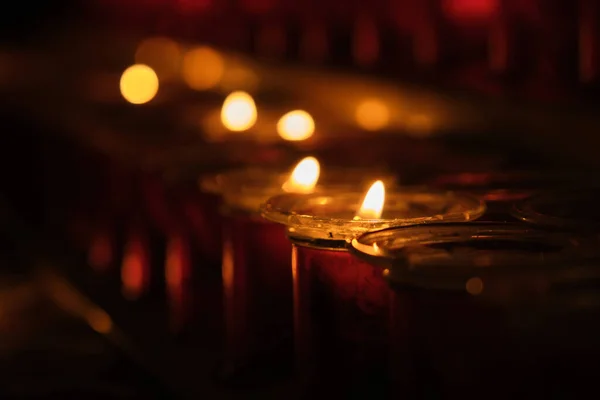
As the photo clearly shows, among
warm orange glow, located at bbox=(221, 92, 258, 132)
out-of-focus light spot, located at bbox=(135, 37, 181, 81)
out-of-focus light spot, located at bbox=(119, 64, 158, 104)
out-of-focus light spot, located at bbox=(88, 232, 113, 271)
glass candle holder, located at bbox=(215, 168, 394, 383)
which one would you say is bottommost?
out-of-focus light spot, located at bbox=(88, 232, 113, 271)

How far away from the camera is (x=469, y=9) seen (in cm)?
Answer: 176

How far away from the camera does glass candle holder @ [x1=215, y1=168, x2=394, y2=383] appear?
34.1 inches

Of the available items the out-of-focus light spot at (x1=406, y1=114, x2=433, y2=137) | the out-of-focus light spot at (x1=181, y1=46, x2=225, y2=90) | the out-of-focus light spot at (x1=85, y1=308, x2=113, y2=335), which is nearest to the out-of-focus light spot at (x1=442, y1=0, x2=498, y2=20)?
the out-of-focus light spot at (x1=406, y1=114, x2=433, y2=137)

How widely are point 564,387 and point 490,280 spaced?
0.28 ft

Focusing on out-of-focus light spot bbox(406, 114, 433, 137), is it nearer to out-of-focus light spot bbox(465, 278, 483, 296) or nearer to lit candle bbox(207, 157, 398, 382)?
lit candle bbox(207, 157, 398, 382)

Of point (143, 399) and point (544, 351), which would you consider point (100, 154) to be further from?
point (544, 351)

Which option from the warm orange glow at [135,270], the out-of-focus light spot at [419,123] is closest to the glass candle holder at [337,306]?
the warm orange glow at [135,270]

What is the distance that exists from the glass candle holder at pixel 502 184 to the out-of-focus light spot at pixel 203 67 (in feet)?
7.13

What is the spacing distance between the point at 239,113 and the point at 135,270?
35cm

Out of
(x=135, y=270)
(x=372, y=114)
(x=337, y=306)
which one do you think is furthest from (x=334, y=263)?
(x=372, y=114)

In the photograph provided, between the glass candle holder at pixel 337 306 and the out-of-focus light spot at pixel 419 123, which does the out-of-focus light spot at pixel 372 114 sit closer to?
the out-of-focus light spot at pixel 419 123

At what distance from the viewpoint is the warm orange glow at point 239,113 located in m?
1.59

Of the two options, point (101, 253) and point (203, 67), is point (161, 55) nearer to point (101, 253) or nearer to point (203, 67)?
point (203, 67)

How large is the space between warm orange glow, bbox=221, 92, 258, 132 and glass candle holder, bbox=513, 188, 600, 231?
0.80 meters
